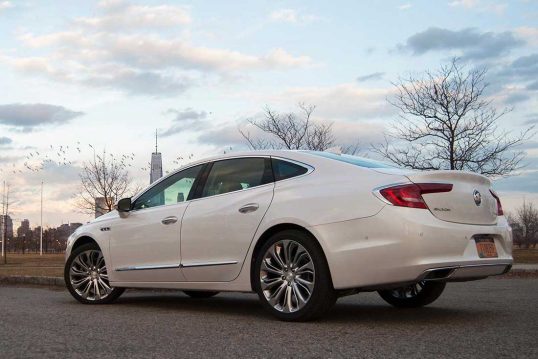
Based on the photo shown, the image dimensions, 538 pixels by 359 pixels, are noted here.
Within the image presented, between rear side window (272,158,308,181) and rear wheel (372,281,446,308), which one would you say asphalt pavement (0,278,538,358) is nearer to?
rear wheel (372,281,446,308)

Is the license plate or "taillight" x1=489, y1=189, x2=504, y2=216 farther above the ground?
"taillight" x1=489, y1=189, x2=504, y2=216

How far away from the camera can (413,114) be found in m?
19.0

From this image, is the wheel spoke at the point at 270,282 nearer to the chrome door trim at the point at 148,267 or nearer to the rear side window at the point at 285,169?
the rear side window at the point at 285,169

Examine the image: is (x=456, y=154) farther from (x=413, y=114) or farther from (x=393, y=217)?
(x=393, y=217)

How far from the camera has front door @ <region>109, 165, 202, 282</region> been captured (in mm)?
6422

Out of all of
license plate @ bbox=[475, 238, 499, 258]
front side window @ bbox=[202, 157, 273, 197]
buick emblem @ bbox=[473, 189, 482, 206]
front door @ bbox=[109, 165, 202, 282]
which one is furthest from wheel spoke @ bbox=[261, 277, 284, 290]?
buick emblem @ bbox=[473, 189, 482, 206]

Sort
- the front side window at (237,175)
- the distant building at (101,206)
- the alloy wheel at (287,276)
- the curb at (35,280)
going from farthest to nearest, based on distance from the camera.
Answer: the distant building at (101,206) → the curb at (35,280) → the front side window at (237,175) → the alloy wheel at (287,276)

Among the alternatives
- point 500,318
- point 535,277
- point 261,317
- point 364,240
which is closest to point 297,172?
point 364,240

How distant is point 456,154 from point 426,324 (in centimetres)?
1375

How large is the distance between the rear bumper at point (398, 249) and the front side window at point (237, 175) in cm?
107

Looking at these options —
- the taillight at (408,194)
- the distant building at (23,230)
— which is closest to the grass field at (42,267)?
the taillight at (408,194)

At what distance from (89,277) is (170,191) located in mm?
1549

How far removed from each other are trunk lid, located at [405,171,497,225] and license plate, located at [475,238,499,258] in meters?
0.16

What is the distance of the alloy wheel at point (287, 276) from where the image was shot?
208 inches
